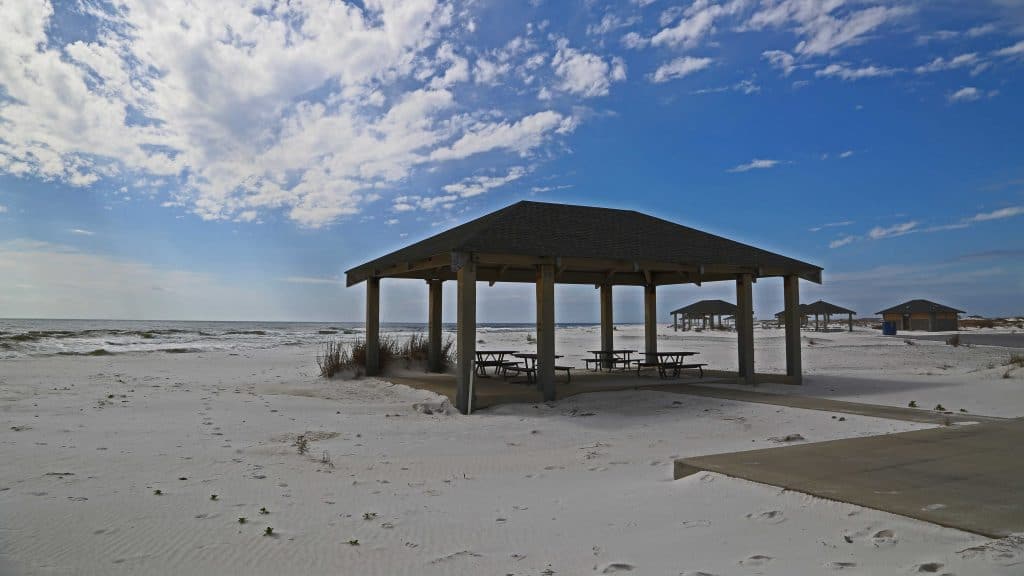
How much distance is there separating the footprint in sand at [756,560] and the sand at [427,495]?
0.01 meters

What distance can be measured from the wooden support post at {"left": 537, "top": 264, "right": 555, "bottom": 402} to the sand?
0.41 metres

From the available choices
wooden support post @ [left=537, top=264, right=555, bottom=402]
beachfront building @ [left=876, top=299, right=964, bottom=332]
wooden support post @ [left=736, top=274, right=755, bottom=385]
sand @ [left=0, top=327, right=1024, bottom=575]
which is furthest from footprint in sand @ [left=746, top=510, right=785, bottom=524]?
beachfront building @ [left=876, top=299, right=964, bottom=332]

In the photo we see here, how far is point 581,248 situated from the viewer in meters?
10.7

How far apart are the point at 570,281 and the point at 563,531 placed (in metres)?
12.4

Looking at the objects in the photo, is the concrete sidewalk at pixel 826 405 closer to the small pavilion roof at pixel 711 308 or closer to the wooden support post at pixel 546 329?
the wooden support post at pixel 546 329

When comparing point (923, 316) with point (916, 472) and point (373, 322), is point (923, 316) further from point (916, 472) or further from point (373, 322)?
point (916, 472)

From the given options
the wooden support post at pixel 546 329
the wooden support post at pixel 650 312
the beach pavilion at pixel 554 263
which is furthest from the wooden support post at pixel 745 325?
the wooden support post at pixel 546 329

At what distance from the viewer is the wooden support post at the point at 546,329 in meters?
10.4

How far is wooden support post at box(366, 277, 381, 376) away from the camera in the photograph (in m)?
14.4

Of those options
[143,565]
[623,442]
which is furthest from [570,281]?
[143,565]

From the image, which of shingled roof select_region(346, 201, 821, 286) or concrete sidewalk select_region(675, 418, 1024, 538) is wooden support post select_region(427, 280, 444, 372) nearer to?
shingled roof select_region(346, 201, 821, 286)

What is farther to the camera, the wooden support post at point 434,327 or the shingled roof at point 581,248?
the wooden support post at point 434,327

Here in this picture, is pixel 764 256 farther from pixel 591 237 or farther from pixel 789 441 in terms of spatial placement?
pixel 789 441

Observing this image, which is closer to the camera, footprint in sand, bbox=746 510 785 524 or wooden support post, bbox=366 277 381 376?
footprint in sand, bbox=746 510 785 524
